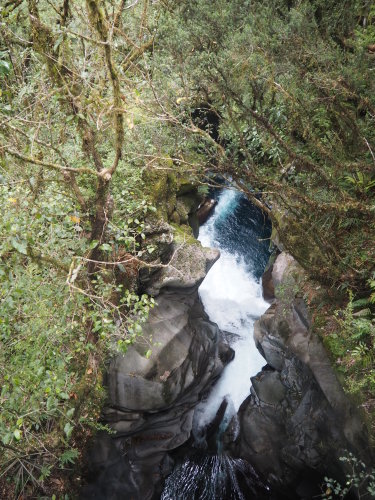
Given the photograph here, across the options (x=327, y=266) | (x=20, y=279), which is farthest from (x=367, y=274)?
(x=20, y=279)

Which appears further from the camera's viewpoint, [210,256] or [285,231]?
[210,256]

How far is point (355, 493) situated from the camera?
8.86 m

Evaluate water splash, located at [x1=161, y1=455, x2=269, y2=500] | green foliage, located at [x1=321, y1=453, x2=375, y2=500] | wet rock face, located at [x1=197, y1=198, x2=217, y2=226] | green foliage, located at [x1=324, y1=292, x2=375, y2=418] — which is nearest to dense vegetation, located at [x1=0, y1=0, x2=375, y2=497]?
green foliage, located at [x1=324, y1=292, x2=375, y2=418]

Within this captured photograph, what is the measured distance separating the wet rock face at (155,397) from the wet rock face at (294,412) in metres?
1.94

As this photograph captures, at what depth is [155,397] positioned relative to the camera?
30.6 ft

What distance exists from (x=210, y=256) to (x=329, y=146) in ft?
14.9

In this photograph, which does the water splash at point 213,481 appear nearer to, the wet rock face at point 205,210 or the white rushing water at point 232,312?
the white rushing water at point 232,312

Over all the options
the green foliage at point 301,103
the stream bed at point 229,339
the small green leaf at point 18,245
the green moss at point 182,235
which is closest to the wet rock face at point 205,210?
the stream bed at point 229,339

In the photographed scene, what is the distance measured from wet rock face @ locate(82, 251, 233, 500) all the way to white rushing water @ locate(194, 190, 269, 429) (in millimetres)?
1161

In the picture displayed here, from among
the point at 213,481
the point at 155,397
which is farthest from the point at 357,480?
the point at 213,481

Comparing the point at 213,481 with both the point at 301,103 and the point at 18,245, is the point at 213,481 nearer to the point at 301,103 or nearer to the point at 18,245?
the point at 18,245

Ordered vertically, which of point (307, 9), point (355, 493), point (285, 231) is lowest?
point (355, 493)

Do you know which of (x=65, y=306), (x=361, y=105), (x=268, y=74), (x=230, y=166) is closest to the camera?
(x=65, y=306)

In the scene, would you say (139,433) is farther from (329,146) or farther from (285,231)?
(329,146)
